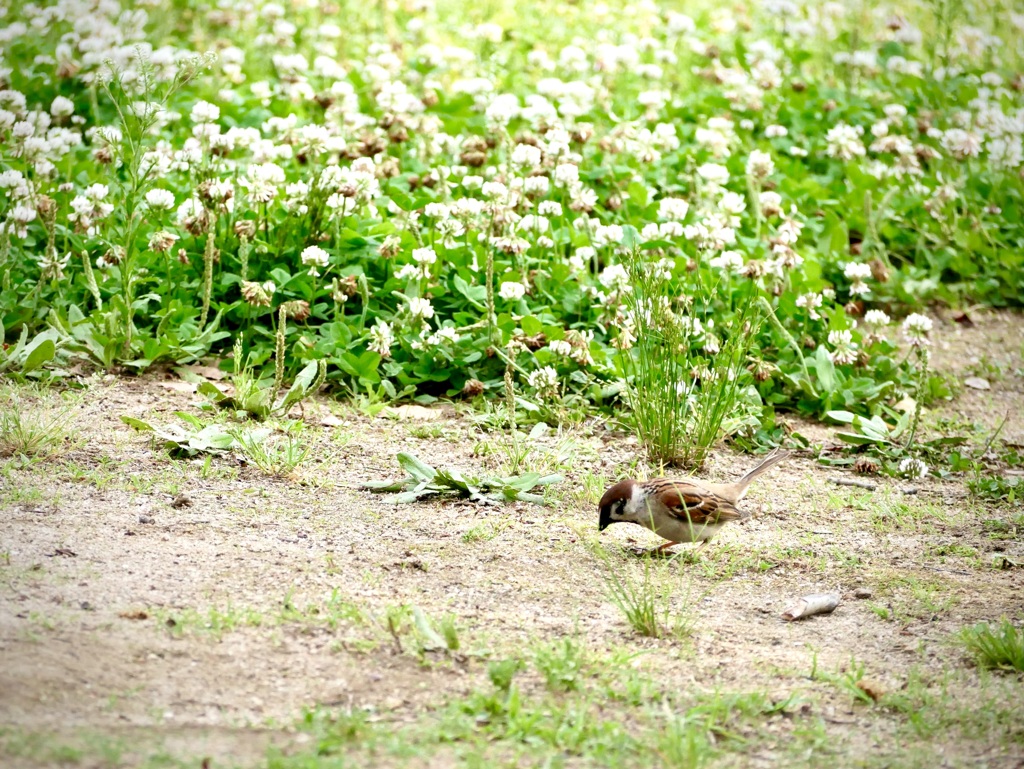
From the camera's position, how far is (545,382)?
5402mm

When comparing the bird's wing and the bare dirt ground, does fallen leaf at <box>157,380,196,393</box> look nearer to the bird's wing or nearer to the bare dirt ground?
the bare dirt ground

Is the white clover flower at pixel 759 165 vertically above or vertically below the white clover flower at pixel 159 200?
below

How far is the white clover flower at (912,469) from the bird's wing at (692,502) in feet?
4.29

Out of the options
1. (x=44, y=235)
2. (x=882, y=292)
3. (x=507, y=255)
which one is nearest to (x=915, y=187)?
(x=882, y=292)

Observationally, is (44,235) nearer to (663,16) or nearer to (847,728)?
(847,728)

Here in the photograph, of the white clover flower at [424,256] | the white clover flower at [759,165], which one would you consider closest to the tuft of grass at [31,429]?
the white clover flower at [424,256]

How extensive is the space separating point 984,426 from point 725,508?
2245 millimetres

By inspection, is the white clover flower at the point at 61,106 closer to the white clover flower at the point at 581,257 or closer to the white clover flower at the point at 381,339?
the white clover flower at the point at 381,339

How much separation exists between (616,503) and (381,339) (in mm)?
1761

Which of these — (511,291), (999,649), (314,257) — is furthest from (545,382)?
(999,649)

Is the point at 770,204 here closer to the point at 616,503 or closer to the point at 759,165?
the point at 759,165

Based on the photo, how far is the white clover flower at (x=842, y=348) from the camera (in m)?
5.82

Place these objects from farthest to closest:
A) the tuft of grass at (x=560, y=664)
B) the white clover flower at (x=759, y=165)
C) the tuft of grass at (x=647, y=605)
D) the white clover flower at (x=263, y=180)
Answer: the white clover flower at (x=759, y=165) → the white clover flower at (x=263, y=180) → the tuft of grass at (x=647, y=605) → the tuft of grass at (x=560, y=664)

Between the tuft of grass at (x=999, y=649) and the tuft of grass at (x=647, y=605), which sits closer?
the tuft of grass at (x=999, y=649)
